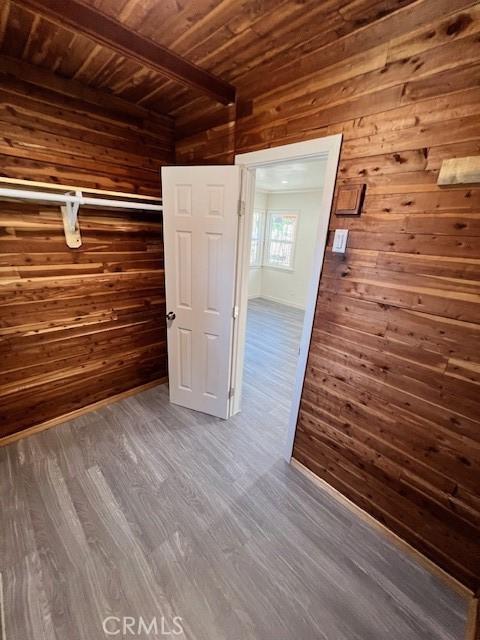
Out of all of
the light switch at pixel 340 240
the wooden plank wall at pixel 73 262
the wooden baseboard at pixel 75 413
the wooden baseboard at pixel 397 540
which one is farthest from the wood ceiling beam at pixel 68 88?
the wooden baseboard at pixel 397 540

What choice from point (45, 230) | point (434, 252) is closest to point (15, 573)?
point (45, 230)

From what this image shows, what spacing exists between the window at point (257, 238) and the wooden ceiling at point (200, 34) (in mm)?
4754

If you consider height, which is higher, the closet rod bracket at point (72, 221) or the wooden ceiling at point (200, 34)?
the wooden ceiling at point (200, 34)

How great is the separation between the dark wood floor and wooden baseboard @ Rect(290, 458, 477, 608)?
3 centimetres

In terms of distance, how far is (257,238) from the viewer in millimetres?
6668

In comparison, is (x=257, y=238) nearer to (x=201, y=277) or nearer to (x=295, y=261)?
(x=295, y=261)

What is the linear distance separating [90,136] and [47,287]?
3.91 ft

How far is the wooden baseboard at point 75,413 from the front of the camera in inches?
81.0

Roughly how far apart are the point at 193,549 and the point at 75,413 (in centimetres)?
157

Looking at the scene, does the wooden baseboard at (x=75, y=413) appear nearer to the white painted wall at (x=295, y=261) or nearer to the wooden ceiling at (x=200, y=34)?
the wooden ceiling at (x=200, y=34)

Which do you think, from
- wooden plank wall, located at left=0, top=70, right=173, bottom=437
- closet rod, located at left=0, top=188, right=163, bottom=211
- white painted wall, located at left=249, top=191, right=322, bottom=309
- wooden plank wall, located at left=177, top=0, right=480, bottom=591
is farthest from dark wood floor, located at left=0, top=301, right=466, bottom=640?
white painted wall, located at left=249, top=191, right=322, bottom=309

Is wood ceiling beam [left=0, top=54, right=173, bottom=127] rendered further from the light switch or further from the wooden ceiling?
the light switch

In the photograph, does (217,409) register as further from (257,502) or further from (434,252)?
(434,252)

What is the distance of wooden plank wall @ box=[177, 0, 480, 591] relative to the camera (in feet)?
3.65
